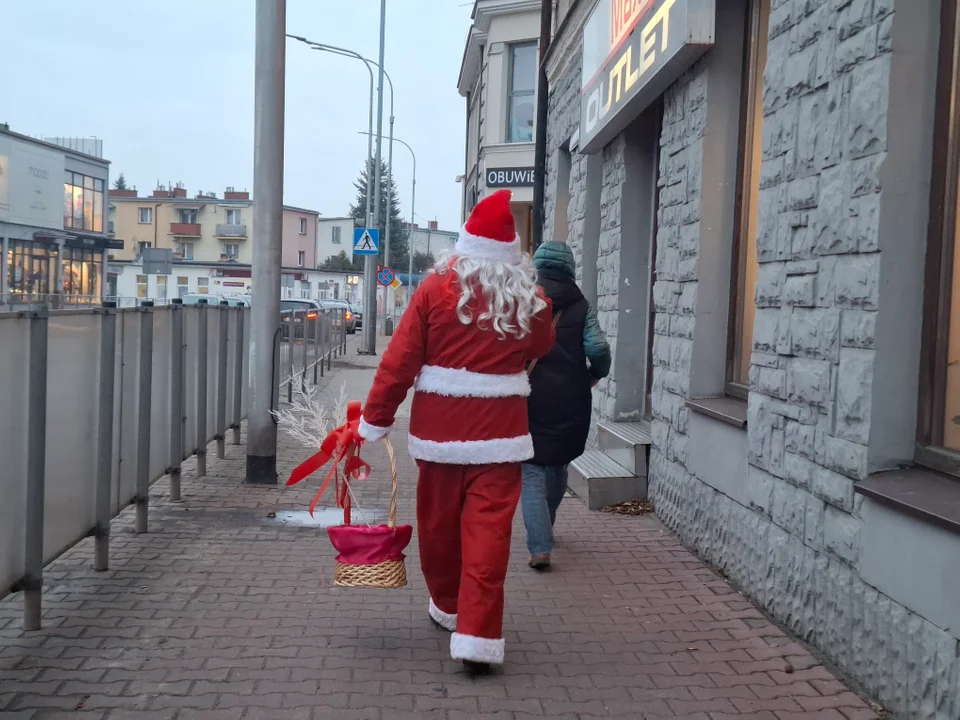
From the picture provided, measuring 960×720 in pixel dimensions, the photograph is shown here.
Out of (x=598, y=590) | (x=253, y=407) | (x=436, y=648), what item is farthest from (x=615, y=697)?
(x=253, y=407)

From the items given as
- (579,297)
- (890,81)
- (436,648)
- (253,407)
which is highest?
(890,81)

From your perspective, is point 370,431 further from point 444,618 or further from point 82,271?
point 82,271

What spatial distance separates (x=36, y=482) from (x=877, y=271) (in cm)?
353

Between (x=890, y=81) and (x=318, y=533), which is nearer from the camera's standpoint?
(x=890, y=81)

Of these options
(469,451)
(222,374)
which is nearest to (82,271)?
(222,374)

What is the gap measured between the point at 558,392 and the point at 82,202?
5187cm

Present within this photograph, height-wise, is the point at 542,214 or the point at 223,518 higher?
the point at 542,214

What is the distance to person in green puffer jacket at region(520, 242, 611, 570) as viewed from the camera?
229 inches

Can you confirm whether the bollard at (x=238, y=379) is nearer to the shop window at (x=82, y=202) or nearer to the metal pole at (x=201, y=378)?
the metal pole at (x=201, y=378)

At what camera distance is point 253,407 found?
848cm

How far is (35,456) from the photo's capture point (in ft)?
14.6

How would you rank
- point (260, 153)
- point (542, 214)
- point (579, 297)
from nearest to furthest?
point (579, 297) → point (260, 153) → point (542, 214)

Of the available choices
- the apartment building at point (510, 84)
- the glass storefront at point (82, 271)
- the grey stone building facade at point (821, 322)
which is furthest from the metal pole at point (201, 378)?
the glass storefront at point (82, 271)

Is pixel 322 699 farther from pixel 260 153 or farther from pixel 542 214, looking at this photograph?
pixel 542 214
